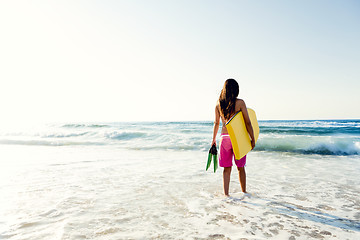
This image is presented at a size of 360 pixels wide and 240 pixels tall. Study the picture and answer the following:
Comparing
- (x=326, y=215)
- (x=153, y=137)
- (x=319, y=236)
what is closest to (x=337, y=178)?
(x=326, y=215)

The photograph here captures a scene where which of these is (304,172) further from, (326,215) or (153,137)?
A: (153,137)

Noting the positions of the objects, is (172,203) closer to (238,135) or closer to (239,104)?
(238,135)

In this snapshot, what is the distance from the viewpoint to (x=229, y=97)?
333cm

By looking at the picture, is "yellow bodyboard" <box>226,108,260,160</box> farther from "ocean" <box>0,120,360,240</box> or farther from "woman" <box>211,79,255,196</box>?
"ocean" <box>0,120,360,240</box>

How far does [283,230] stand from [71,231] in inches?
90.0

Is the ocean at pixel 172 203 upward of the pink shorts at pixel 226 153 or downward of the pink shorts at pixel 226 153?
downward

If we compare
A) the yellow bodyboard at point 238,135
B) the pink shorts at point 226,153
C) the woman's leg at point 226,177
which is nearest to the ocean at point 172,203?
the woman's leg at point 226,177

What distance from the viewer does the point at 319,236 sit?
7.52ft

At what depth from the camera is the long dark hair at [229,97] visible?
331cm

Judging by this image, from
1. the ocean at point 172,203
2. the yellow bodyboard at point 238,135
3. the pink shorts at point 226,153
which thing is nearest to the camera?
the ocean at point 172,203

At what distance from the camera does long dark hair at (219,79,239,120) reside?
3.31 meters

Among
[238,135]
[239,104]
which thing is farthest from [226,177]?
[239,104]

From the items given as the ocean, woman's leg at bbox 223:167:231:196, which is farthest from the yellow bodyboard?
the ocean

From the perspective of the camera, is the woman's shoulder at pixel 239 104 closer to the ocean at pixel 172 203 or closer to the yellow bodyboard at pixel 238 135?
the yellow bodyboard at pixel 238 135
